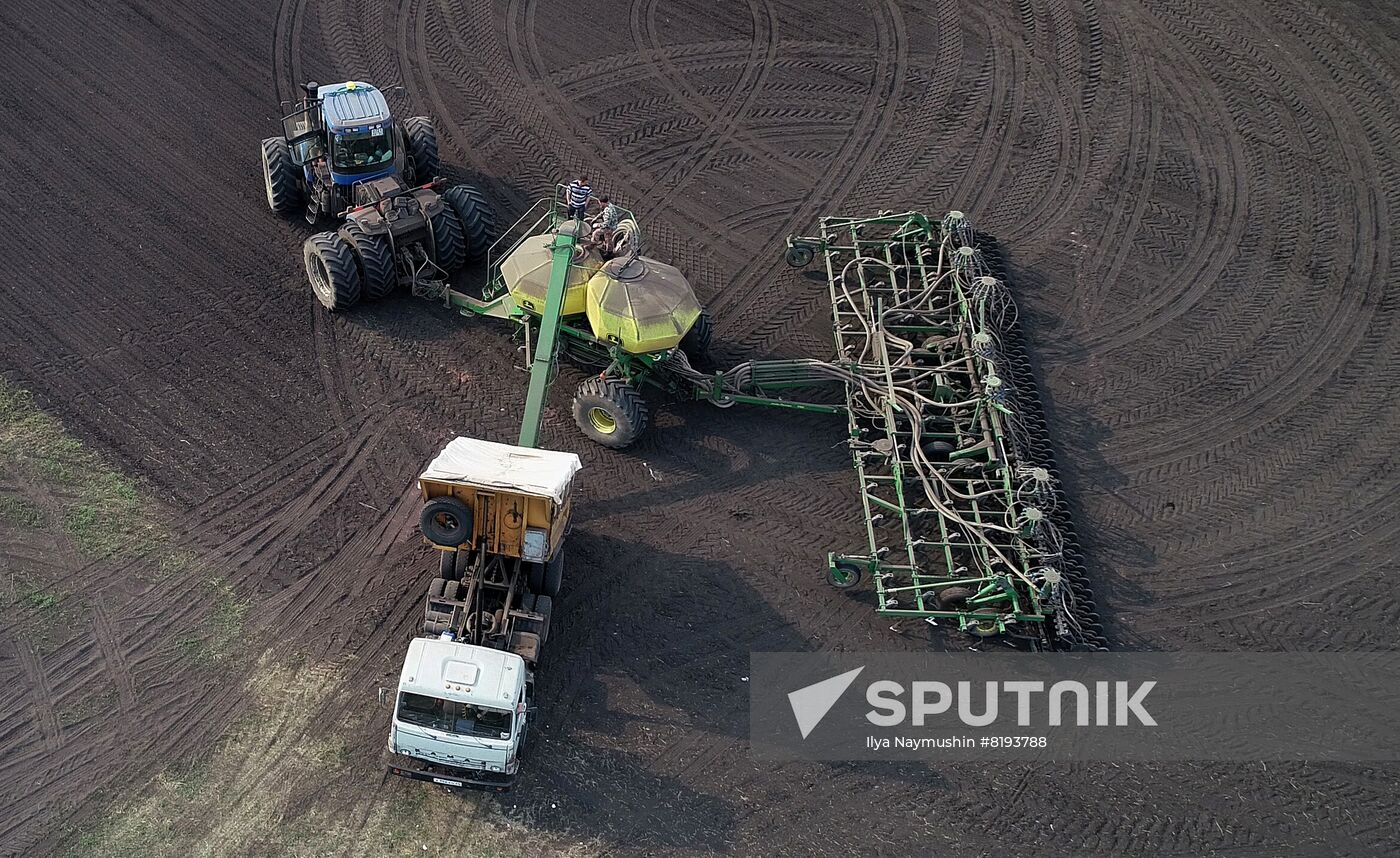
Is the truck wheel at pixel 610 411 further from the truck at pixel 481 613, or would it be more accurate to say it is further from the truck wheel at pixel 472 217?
the truck wheel at pixel 472 217

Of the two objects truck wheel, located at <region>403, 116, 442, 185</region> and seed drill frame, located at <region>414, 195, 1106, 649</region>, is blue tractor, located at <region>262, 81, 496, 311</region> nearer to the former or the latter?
truck wheel, located at <region>403, 116, 442, 185</region>

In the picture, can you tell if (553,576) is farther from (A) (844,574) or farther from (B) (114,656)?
(B) (114,656)

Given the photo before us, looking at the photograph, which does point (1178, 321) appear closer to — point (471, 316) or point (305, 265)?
point (471, 316)

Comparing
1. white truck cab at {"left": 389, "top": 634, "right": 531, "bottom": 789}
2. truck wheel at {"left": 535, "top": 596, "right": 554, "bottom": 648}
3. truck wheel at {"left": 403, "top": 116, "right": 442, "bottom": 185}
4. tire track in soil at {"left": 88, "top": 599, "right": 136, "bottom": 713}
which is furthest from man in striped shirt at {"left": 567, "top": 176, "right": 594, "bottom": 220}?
tire track in soil at {"left": 88, "top": 599, "right": 136, "bottom": 713}

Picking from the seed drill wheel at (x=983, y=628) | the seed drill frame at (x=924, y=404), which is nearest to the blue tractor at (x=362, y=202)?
the seed drill frame at (x=924, y=404)

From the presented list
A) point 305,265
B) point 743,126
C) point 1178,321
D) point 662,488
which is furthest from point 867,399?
point 305,265

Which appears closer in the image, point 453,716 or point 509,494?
point 453,716

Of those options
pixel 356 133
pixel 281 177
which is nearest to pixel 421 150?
pixel 356 133
